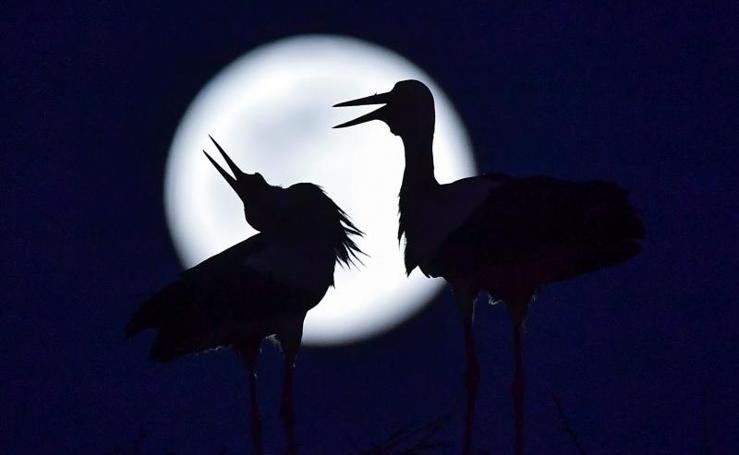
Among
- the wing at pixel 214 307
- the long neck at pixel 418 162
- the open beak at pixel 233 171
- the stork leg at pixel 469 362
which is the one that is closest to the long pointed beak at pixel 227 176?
the open beak at pixel 233 171

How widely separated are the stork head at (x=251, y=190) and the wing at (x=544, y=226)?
1989mm

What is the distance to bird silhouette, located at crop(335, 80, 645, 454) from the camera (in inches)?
348

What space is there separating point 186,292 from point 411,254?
1.63 meters

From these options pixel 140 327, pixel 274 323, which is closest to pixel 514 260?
pixel 274 323

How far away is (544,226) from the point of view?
29.1 feet

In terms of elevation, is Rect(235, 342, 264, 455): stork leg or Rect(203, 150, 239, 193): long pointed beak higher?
Rect(203, 150, 239, 193): long pointed beak

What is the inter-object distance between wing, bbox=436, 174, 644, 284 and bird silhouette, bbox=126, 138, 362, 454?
1.39 metres

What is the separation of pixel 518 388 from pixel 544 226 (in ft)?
5.63

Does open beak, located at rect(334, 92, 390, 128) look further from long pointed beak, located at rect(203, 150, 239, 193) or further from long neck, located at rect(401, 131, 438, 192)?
long pointed beak, located at rect(203, 150, 239, 193)

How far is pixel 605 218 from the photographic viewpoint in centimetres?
879

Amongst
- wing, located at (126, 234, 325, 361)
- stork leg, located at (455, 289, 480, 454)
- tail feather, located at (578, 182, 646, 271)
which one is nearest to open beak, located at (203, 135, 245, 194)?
wing, located at (126, 234, 325, 361)

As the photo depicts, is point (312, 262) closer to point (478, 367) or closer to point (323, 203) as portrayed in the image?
point (323, 203)

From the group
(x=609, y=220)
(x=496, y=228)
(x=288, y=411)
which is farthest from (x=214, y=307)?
(x=609, y=220)

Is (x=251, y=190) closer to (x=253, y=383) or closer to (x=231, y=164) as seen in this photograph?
(x=231, y=164)
